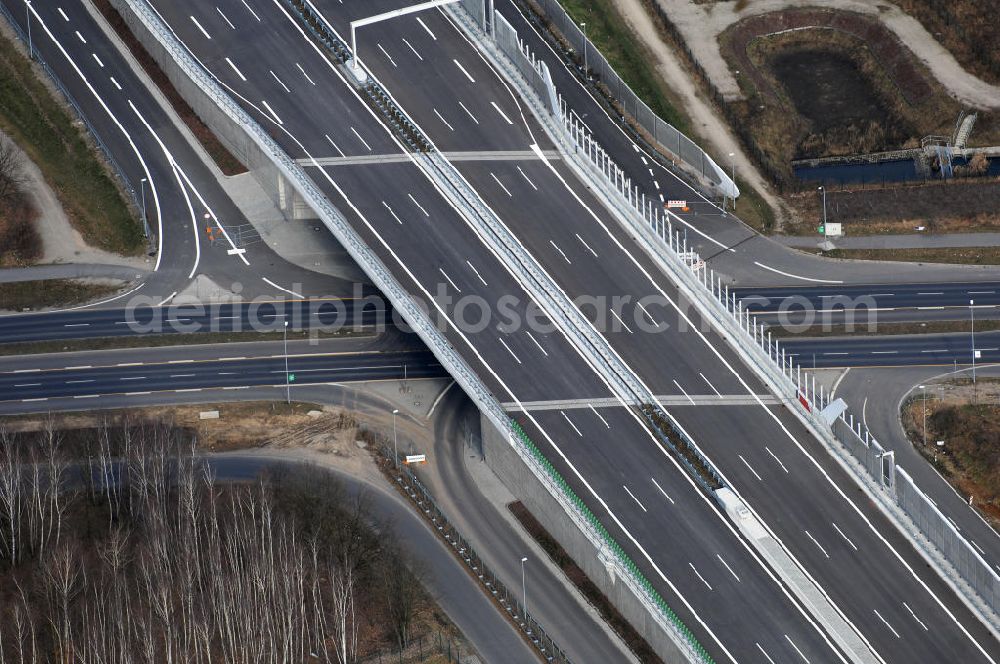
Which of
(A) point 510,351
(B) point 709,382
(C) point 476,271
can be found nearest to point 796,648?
(B) point 709,382

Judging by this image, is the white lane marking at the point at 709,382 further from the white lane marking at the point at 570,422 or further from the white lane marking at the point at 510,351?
the white lane marking at the point at 510,351

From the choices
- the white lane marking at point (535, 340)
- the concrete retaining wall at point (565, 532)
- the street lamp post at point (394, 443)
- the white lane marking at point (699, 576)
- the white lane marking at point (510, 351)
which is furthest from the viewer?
the white lane marking at point (535, 340)

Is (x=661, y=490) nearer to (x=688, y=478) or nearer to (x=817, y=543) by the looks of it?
(x=688, y=478)

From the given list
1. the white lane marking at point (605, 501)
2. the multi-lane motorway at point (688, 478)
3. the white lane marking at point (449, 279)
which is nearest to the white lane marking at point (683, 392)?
the multi-lane motorway at point (688, 478)

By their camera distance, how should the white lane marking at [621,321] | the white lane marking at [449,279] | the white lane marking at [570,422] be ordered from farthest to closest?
the white lane marking at [449,279] < the white lane marking at [621,321] < the white lane marking at [570,422]

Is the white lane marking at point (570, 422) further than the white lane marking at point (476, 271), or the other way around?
the white lane marking at point (476, 271)

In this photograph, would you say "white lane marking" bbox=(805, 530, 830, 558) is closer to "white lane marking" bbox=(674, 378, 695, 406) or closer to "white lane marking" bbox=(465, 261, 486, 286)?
"white lane marking" bbox=(674, 378, 695, 406)

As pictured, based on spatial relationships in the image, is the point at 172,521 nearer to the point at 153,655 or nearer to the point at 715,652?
the point at 153,655
